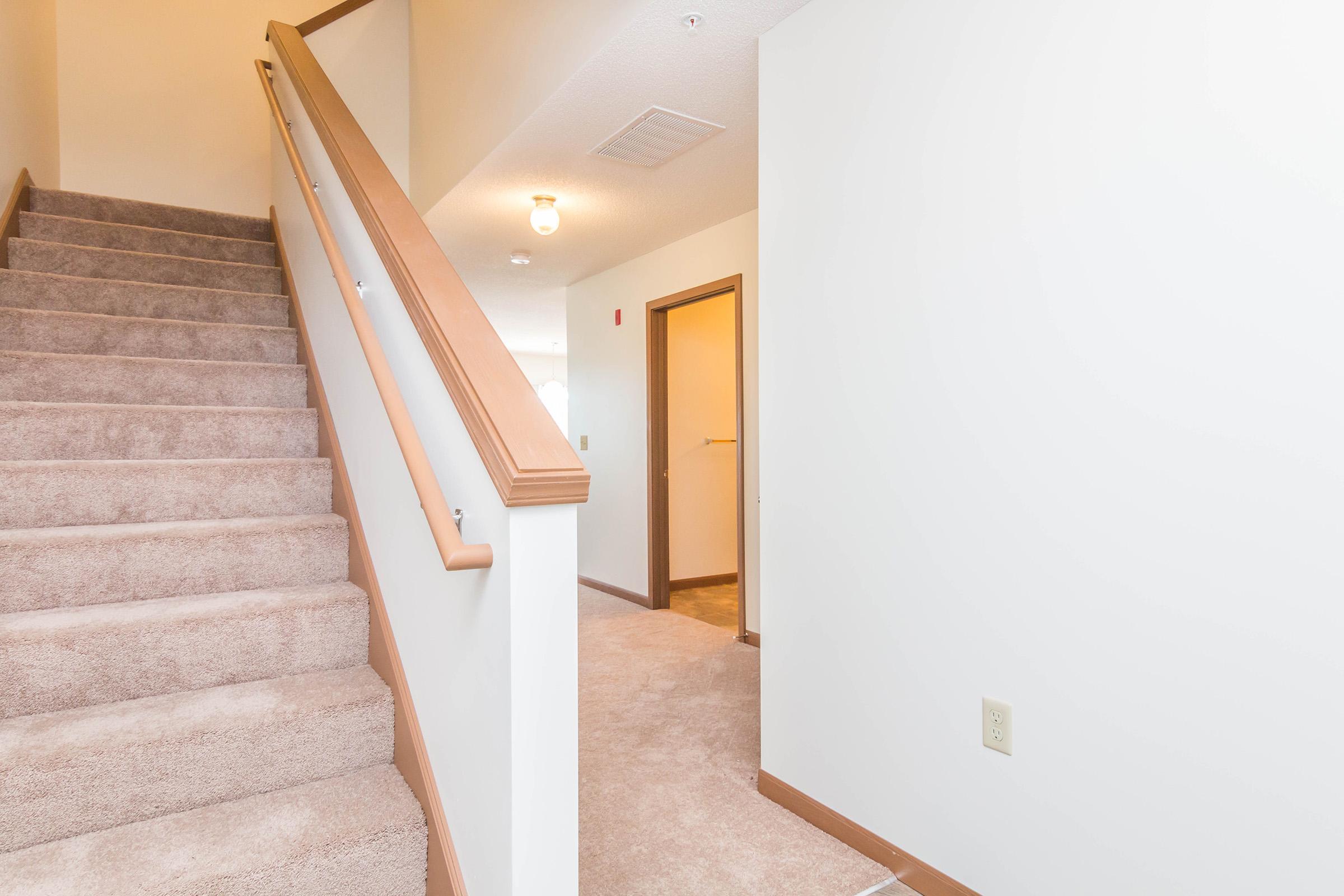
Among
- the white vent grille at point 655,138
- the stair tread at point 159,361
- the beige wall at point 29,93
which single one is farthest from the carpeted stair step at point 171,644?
the beige wall at point 29,93

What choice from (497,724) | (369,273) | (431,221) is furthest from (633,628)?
(497,724)

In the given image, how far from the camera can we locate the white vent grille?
2.66m

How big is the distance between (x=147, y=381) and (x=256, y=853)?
1.74 metres

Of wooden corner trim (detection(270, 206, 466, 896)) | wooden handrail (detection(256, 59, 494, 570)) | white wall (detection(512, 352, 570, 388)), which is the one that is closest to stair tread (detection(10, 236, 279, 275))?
wooden corner trim (detection(270, 206, 466, 896))

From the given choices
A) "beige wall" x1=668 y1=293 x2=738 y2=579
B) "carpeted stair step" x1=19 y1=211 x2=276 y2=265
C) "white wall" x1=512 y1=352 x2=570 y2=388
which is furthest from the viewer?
"white wall" x1=512 y1=352 x2=570 y2=388

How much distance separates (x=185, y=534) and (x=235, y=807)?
731 millimetres

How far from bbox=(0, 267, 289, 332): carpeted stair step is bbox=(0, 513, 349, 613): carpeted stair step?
1.20 m

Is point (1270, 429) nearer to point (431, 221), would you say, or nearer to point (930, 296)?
point (930, 296)

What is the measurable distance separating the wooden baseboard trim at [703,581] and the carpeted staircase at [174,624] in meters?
3.19

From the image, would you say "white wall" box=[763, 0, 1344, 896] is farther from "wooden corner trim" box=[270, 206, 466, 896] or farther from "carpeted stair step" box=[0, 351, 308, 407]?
"carpeted stair step" box=[0, 351, 308, 407]

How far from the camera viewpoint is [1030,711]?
4.98 feet

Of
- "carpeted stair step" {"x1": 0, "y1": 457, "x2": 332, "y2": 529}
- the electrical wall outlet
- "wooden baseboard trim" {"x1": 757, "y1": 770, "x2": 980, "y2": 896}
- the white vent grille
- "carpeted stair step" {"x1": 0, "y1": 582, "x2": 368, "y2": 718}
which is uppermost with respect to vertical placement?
the white vent grille

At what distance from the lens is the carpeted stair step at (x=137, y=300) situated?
8.48 ft

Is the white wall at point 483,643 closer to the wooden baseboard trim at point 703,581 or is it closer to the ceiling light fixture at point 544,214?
the ceiling light fixture at point 544,214
